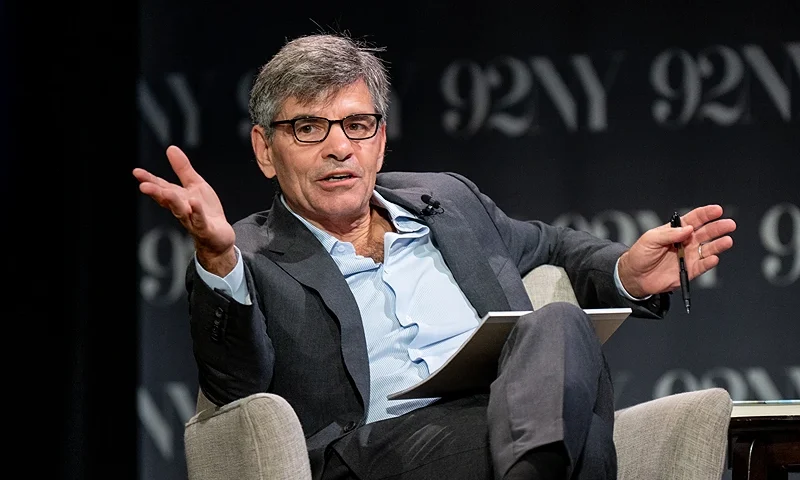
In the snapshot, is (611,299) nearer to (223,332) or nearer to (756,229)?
(223,332)

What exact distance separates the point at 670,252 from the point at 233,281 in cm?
93

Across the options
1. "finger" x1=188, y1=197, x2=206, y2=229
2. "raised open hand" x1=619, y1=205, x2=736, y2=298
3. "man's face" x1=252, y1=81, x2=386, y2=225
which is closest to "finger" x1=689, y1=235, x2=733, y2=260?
"raised open hand" x1=619, y1=205, x2=736, y2=298

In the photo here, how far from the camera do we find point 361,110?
2240mm

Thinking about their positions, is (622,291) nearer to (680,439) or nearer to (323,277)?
(680,439)

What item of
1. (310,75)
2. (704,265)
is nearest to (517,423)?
(704,265)

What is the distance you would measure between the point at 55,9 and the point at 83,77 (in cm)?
20

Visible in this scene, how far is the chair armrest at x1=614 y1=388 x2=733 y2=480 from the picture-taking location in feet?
5.76

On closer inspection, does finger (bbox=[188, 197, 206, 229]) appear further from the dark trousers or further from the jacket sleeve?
the dark trousers

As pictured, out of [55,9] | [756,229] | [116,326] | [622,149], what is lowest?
[116,326]

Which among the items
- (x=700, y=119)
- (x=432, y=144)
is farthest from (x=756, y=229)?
(x=432, y=144)

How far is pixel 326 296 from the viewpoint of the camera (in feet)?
6.77

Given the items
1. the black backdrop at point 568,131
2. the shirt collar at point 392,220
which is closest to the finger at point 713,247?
the shirt collar at point 392,220

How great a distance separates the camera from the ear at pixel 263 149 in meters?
2.30

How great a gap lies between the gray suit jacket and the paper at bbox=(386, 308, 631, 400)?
193mm
